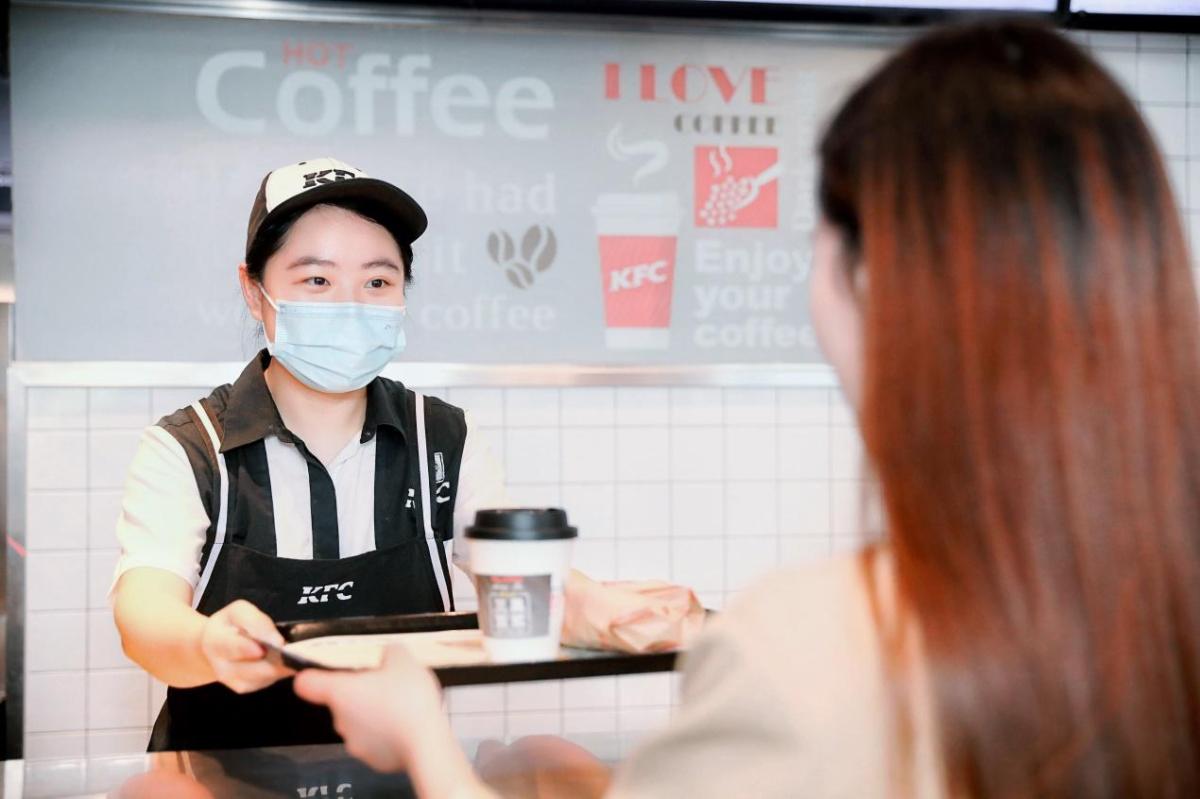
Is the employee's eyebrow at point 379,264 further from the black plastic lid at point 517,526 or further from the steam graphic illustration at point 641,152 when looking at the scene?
the steam graphic illustration at point 641,152

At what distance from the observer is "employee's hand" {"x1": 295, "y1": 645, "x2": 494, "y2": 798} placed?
85 centimetres

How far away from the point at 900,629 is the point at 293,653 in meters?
0.68

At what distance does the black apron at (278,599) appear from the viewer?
63.5 inches

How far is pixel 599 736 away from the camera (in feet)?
4.04

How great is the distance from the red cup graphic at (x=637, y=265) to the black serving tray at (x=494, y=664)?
1.88 m

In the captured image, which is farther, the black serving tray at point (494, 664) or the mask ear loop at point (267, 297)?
the mask ear loop at point (267, 297)

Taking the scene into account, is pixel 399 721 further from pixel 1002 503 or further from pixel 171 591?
pixel 171 591

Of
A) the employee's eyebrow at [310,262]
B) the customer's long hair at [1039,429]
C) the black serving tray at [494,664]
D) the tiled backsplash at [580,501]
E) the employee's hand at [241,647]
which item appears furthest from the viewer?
the tiled backsplash at [580,501]

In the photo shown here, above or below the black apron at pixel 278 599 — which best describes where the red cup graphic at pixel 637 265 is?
above

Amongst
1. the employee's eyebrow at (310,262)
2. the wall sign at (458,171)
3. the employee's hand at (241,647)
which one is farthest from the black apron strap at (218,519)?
the wall sign at (458,171)

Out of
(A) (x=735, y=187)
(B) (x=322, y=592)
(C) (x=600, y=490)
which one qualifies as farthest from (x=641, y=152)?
(B) (x=322, y=592)

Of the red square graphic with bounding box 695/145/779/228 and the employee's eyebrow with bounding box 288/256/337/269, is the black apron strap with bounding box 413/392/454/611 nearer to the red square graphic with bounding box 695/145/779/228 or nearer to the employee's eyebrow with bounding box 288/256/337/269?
the employee's eyebrow with bounding box 288/256/337/269

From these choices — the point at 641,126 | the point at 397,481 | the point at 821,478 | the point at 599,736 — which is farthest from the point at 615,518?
the point at 599,736

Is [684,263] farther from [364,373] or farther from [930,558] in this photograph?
[930,558]
